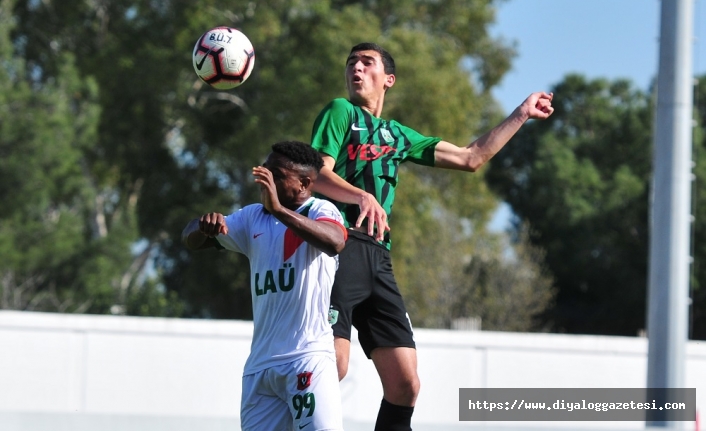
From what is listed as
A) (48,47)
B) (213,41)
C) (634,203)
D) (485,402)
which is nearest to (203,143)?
(48,47)

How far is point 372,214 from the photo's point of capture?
5410 mm

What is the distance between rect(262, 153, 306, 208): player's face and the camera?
513cm

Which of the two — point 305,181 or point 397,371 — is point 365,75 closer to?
point 305,181

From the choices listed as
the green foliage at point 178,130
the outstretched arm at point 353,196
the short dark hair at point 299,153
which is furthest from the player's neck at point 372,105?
the green foliage at point 178,130

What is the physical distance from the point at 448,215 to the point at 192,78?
9.09 m

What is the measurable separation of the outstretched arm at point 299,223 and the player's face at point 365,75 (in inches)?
49.7

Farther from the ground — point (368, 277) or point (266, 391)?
point (368, 277)

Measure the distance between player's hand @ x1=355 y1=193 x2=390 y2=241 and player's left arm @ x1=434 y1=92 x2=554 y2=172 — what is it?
80 cm

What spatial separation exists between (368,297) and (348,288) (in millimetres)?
159

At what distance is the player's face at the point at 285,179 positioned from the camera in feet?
16.8

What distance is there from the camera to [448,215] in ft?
113

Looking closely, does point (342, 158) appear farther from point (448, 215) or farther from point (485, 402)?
point (448, 215)

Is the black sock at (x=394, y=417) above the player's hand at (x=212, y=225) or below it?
below

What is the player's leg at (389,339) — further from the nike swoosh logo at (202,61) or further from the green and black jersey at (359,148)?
the nike swoosh logo at (202,61)
